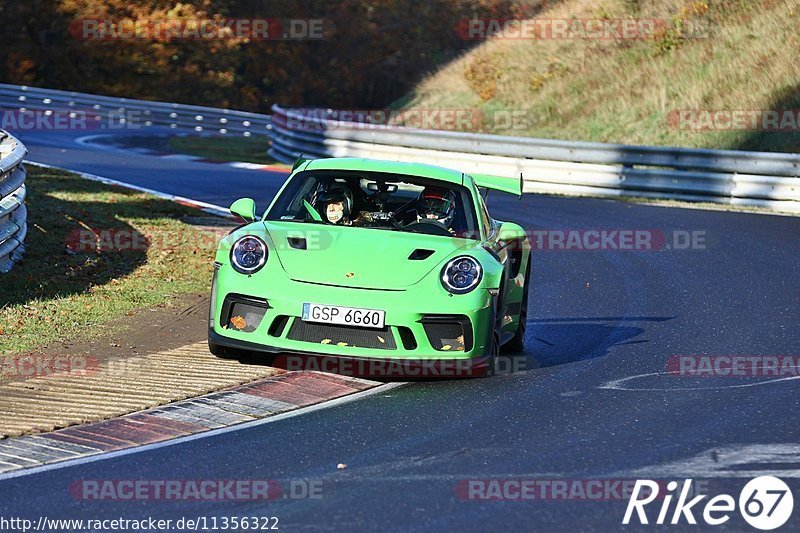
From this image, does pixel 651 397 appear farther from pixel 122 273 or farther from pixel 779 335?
pixel 122 273

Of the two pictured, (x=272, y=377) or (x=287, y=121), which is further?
(x=287, y=121)

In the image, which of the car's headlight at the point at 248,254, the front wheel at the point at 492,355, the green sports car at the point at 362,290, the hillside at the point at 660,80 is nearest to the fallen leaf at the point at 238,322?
the green sports car at the point at 362,290

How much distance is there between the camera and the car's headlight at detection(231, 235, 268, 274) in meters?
8.05

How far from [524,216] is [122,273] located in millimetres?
7611

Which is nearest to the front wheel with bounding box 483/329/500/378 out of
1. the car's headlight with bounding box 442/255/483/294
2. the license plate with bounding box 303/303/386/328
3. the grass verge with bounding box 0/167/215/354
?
the car's headlight with bounding box 442/255/483/294

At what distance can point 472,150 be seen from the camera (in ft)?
75.7

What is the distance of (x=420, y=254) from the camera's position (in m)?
8.23

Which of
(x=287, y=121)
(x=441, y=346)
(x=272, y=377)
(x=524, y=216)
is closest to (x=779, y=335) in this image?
(x=441, y=346)

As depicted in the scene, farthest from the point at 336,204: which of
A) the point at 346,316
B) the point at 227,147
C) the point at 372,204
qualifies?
the point at 227,147

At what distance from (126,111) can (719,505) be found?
2892 centimetres

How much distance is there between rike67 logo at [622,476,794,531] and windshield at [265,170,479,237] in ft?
11.3

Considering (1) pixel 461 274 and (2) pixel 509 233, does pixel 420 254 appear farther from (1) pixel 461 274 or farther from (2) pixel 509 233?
(2) pixel 509 233

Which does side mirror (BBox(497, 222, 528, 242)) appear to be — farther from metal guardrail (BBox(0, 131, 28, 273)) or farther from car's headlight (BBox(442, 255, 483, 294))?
metal guardrail (BBox(0, 131, 28, 273))

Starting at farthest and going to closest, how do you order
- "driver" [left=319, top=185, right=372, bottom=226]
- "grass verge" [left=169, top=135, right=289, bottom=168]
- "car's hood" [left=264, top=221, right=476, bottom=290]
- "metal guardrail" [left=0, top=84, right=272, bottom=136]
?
"metal guardrail" [left=0, top=84, right=272, bottom=136], "grass verge" [left=169, top=135, right=289, bottom=168], "driver" [left=319, top=185, right=372, bottom=226], "car's hood" [left=264, top=221, right=476, bottom=290]
